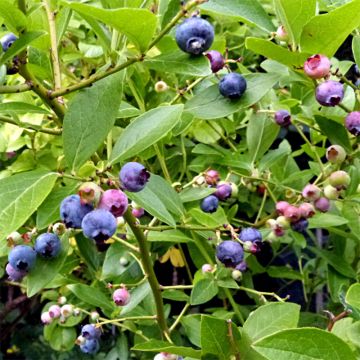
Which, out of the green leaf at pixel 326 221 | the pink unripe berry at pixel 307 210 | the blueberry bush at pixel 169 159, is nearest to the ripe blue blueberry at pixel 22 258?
the blueberry bush at pixel 169 159

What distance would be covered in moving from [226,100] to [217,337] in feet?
1.02

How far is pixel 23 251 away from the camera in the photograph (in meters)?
0.71

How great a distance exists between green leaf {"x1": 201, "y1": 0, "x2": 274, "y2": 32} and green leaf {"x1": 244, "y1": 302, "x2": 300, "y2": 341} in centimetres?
37

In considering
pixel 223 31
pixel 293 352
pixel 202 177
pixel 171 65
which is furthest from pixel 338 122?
pixel 223 31

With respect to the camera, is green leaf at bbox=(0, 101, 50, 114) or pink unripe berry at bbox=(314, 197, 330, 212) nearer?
green leaf at bbox=(0, 101, 50, 114)

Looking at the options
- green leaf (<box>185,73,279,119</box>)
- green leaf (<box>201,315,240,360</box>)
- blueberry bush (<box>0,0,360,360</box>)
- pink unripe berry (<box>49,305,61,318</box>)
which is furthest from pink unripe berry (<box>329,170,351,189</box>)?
pink unripe berry (<box>49,305,61,318</box>)

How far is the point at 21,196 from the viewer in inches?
22.9

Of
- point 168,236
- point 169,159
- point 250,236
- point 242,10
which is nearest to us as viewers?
point 242,10

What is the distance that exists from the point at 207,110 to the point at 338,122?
0.28m

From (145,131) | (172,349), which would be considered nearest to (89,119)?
(145,131)

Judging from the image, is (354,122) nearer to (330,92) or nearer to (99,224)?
(330,92)

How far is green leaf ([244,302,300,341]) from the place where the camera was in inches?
28.0

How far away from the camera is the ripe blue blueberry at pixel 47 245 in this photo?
707 millimetres

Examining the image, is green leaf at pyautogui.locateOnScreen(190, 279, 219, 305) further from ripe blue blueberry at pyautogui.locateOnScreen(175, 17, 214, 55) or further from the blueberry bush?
ripe blue blueberry at pyautogui.locateOnScreen(175, 17, 214, 55)
